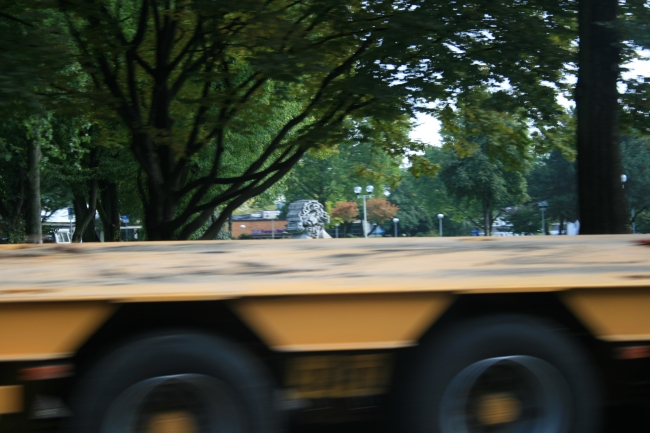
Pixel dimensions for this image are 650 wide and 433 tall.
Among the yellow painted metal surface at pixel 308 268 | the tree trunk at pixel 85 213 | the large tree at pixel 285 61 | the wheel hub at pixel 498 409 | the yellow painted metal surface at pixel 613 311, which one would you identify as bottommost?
the wheel hub at pixel 498 409

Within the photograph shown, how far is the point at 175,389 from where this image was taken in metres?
3.32

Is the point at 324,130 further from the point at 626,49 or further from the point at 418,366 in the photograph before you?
the point at 418,366

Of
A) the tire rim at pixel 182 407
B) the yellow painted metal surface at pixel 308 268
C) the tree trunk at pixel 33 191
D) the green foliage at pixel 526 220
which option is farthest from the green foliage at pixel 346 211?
the tire rim at pixel 182 407

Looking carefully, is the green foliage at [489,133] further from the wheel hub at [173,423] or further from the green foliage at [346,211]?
the green foliage at [346,211]

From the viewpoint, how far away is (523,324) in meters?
3.56

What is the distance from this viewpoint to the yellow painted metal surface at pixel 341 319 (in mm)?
3312

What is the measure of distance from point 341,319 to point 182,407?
86 cm

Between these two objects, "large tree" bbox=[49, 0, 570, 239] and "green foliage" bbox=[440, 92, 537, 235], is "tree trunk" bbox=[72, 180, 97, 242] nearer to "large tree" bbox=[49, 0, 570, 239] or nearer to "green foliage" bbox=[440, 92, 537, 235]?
"large tree" bbox=[49, 0, 570, 239]

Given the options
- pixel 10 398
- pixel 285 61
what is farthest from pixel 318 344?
pixel 285 61

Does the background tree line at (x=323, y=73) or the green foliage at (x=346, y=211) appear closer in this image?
the background tree line at (x=323, y=73)

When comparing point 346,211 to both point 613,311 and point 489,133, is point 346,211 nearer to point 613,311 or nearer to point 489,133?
point 489,133

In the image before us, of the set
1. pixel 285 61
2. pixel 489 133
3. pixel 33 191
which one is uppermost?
pixel 285 61

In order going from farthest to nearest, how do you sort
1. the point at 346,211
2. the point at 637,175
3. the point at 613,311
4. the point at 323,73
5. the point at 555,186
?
the point at 346,211 → the point at 555,186 → the point at 637,175 → the point at 323,73 → the point at 613,311

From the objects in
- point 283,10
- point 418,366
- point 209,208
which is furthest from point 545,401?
point 209,208
